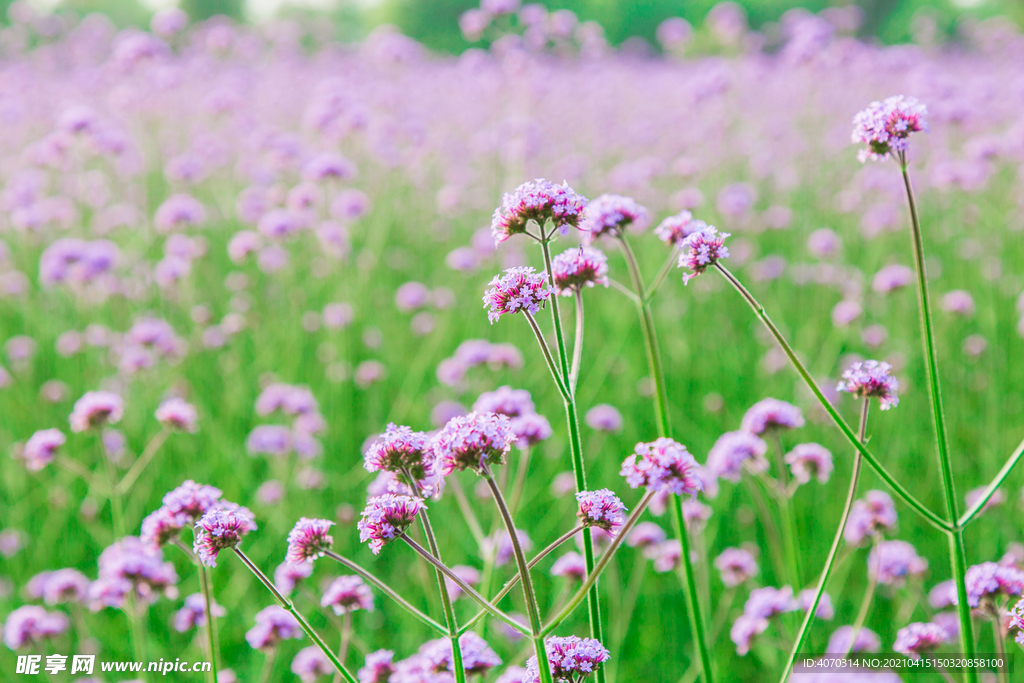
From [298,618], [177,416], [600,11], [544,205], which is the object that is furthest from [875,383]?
[600,11]

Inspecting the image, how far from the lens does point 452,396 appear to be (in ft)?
13.5

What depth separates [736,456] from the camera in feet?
6.61

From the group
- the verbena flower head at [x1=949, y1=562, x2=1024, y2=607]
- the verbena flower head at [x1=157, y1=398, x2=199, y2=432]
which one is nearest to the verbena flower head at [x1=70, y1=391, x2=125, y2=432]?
the verbena flower head at [x1=157, y1=398, x2=199, y2=432]

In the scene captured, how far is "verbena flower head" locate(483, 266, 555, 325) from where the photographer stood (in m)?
1.14

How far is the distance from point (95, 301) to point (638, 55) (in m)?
20.1

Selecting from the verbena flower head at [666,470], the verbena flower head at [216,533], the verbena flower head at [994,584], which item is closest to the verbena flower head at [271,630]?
the verbena flower head at [216,533]

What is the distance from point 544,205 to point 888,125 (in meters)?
0.63

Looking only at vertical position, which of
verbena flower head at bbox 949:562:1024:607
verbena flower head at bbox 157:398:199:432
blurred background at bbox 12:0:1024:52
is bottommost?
verbena flower head at bbox 949:562:1024:607

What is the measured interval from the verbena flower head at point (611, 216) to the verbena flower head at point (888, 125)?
0.42 m

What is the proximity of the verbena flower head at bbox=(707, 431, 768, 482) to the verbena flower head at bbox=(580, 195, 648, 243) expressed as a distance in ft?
2.55

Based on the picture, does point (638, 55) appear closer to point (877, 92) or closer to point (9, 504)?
point (877, 92)

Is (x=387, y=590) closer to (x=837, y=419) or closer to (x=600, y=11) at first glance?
(x=837, y=419)

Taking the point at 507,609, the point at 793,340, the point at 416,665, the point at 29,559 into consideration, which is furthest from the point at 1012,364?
the point at 29,559

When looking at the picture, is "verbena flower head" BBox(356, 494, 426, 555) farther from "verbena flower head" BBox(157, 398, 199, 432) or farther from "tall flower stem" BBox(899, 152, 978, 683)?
"verbena flower head" BBox(157, 398, 199, 432)
